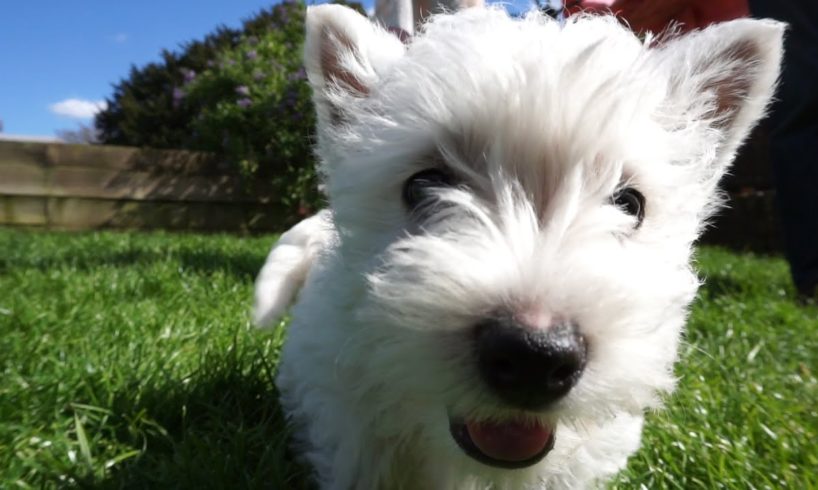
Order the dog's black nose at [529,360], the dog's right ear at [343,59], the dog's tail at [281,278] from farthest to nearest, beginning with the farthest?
the dog's tail at [281,278]
the dog's right ear at [343,59]
the dog's black nose at [529,360]

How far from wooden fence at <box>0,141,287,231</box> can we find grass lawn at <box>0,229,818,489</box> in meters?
5.60

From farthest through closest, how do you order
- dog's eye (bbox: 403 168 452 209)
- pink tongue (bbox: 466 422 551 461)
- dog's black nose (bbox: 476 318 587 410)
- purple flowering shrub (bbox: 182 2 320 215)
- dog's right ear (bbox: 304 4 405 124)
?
1. purple flowering shrub (bbox: 182 2 320 215)
2. dog's right ear (bbox: 304 4 405 124)
3. dog's eye (bbox: 403 168 452 209)
4. pink tongue (bbox: 466 422 551 461)
5. dog's black nose (bbox: 476 318 587 410)

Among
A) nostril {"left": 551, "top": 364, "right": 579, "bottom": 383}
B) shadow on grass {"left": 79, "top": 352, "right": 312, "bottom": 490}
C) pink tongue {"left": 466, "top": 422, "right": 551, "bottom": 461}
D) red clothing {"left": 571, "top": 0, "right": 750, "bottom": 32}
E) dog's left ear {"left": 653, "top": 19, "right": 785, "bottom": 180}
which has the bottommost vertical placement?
shadow on grass {"left": 79, "top": 352, "right": 312, "bottom": 490}

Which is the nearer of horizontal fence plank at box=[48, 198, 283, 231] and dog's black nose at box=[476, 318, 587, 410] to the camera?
dog's black nose at box=[476, 318, 587, 410]

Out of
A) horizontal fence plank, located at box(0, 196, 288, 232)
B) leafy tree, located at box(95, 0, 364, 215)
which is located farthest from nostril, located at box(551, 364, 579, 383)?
horizontal fence plank, located at box(0, 196, 288, 232)

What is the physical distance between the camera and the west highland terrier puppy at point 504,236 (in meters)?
1.34

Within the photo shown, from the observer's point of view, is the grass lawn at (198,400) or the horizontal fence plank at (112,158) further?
the horizontal fence plank at (112,158)

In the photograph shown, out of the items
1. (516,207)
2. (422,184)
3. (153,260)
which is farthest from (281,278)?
(153,260)

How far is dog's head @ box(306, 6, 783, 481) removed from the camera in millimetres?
1332

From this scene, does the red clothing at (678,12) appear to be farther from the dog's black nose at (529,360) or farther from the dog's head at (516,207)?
the dog's black nose at (529,360)

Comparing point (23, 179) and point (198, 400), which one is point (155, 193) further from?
point (198, 400)

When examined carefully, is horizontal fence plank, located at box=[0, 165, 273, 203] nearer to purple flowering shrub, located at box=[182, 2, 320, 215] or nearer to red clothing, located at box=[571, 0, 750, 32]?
purple flowering shrub, located at box=[182, 2, 320, 215]

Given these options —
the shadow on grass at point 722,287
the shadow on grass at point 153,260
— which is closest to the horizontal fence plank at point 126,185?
the shadow on grass at point 153,260

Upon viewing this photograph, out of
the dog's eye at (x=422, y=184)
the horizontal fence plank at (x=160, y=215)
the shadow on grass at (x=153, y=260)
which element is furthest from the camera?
the horizontal fence plank at (x=160, y=215)
